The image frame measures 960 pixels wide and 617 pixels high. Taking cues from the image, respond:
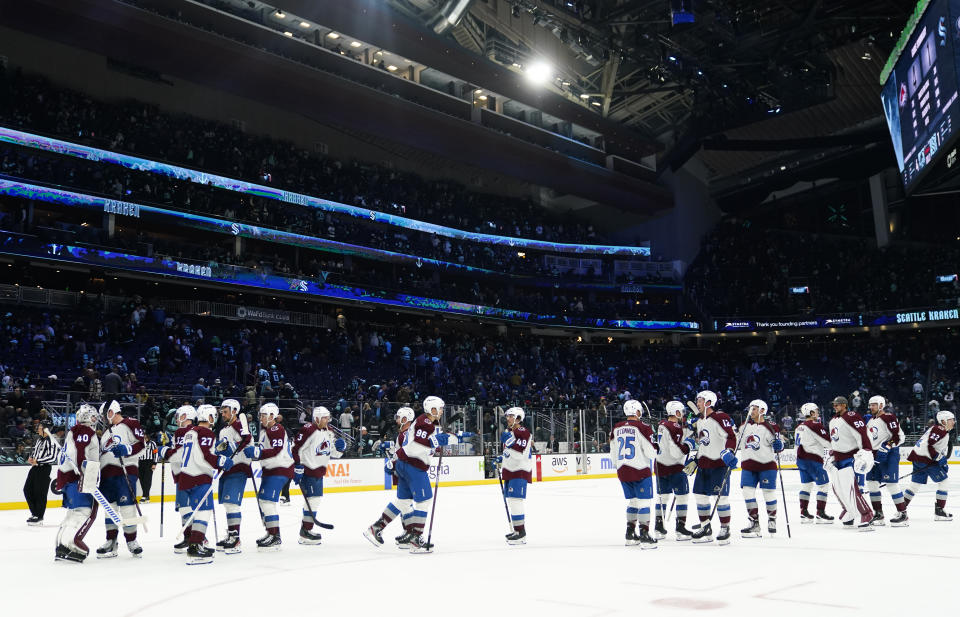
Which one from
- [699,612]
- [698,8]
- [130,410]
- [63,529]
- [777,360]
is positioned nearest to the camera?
[699,612]

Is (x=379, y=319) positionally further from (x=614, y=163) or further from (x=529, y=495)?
(x=529, y=495)

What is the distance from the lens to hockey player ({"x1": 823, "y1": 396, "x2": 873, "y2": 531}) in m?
12.0

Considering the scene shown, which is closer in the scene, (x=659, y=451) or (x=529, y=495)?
(x=659, y=451)

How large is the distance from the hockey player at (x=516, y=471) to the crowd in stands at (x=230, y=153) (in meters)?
26.5

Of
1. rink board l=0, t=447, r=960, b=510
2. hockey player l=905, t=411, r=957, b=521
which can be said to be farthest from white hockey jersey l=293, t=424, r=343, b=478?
hockey player l=905, t=411, r=957, b=521

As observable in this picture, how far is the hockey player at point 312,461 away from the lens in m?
11.0

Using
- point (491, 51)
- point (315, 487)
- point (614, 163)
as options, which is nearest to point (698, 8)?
point (491, 51)

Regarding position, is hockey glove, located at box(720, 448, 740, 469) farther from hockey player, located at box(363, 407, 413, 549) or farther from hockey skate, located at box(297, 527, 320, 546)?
hockey skate, located at box(297, 527, 320, 546)

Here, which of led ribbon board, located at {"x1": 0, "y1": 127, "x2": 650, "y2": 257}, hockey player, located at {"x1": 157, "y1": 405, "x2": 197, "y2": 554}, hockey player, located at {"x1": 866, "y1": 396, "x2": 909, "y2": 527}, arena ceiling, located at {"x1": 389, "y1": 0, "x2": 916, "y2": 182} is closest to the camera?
hockey player, located at {"x1": 157, "y1": 405, "x2": 197, "y2": 554}

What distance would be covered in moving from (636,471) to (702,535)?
1.49 metres

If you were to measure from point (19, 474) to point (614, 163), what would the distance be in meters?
37.6

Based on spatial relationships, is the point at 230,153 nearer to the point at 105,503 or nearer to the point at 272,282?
the point at 272,282

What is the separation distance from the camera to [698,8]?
32000 millimetres

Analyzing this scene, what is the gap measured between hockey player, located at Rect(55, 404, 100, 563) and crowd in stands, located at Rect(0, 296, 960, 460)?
8440 mm
